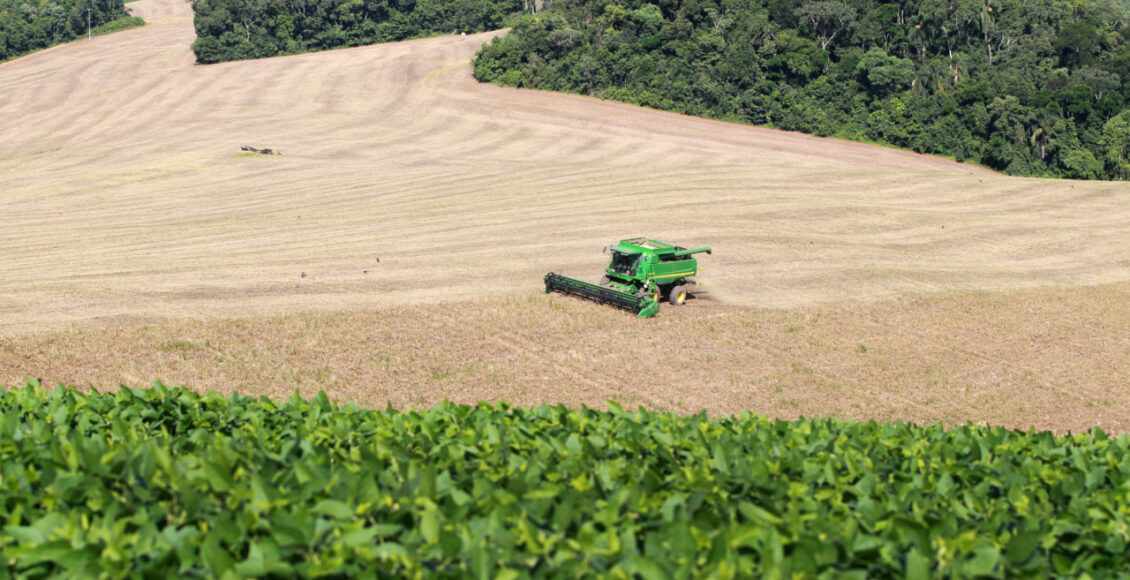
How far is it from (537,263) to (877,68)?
47.5 meters

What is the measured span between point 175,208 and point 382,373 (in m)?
30.3

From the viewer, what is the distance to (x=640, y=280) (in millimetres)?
28594

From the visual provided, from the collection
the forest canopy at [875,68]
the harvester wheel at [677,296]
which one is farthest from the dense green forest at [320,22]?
the harvester wheel at [677,296]

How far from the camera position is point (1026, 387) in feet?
76.0

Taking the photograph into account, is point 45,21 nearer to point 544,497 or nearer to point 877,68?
point 877,68

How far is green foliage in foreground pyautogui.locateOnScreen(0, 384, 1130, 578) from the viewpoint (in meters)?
7.85

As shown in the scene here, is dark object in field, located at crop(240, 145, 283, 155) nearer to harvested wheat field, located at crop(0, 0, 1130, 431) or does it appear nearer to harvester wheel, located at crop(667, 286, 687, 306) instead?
harvested wheat field, located at crop(0, 0, 1130, 431)

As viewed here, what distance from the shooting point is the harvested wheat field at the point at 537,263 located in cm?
2284

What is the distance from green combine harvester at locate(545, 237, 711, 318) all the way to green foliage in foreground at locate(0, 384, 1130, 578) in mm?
16100

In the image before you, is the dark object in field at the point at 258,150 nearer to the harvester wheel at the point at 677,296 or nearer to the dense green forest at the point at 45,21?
the harvester wheel at the point at 677,296

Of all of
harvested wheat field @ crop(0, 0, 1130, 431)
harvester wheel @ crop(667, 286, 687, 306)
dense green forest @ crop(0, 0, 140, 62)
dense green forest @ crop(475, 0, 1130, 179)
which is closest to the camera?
harvested wheat field @ crop(0, 0, 1130, 431)

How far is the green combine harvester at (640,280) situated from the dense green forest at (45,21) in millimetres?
97041

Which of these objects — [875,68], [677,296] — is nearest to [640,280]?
[677,296]

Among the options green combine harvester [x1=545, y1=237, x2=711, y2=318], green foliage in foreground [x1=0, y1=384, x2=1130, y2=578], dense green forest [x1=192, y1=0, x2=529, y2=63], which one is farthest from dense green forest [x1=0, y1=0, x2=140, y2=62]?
green foliage in foreground [x1=0, y1=384, x2=1130, y2=578]
